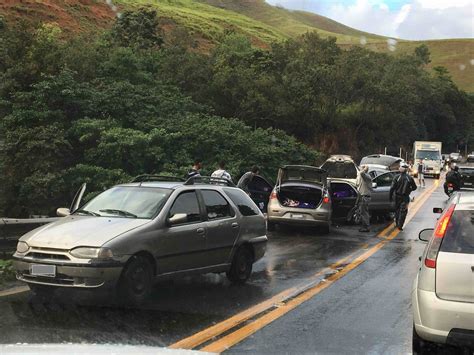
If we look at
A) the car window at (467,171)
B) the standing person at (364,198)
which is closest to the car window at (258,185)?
the standing person at (364,198)

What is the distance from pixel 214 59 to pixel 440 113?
52.5 m

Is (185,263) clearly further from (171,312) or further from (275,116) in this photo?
(275,116)

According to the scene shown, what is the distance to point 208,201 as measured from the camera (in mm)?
8195

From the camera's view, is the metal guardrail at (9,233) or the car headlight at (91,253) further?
the metal guardrail at (9,233)

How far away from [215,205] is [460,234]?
13.7ft

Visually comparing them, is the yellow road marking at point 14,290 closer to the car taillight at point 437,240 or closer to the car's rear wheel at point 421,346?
the car's rear wheel at point 421,346

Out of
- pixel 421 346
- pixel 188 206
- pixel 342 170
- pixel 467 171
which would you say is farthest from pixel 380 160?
pixel 421 346

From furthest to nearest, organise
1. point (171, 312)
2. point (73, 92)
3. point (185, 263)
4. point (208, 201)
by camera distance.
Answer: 1. point (73, 92)
2. point (208, 201)
3. point (185, 263)
4. point (171, 312)

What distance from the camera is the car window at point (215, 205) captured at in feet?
26.7

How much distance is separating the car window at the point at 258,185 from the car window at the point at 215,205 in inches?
292

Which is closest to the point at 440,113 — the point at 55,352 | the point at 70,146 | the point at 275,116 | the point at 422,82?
the point at 422,82

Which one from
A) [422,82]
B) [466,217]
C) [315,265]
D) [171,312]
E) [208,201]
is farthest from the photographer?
[422,82]

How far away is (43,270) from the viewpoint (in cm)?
640

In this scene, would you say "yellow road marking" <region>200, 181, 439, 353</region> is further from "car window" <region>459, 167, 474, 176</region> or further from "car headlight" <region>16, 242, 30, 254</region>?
"car window" <region>459, 167, 474, 176</region>
